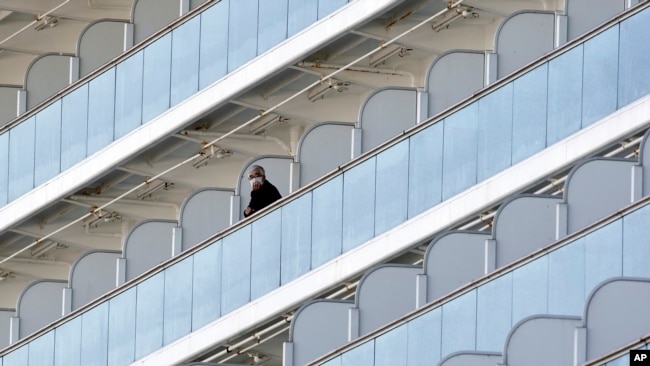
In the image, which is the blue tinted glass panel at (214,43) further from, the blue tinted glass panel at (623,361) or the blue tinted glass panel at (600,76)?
the blue tinted glass panel at (623,361)

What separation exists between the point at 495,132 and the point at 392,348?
281 centimetres

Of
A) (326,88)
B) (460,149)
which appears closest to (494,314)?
(460,149)

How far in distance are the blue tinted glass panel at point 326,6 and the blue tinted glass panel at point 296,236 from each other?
291cm

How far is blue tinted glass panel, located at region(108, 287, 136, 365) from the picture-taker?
145 ft

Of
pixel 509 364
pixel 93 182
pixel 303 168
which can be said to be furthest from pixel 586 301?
pixel 93 182

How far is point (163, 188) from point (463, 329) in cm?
1090

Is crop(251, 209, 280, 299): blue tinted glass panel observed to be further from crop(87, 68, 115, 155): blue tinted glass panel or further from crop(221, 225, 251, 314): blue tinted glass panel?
crop(87, 68, 115, 155): blue tinted glass panel

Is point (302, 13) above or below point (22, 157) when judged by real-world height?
above

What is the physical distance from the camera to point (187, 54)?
45.5 metres

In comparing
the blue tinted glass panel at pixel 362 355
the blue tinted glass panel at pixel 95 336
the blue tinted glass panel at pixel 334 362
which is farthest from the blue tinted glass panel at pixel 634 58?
the blue tinted glass panel at pixel 95 336

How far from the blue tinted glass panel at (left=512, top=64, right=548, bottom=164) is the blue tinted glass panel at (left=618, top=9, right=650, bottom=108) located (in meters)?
1.09

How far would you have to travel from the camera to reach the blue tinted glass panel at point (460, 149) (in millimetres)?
40938

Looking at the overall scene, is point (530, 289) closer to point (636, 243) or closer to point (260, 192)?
point (636, 243)

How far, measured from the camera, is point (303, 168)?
4416 cm
